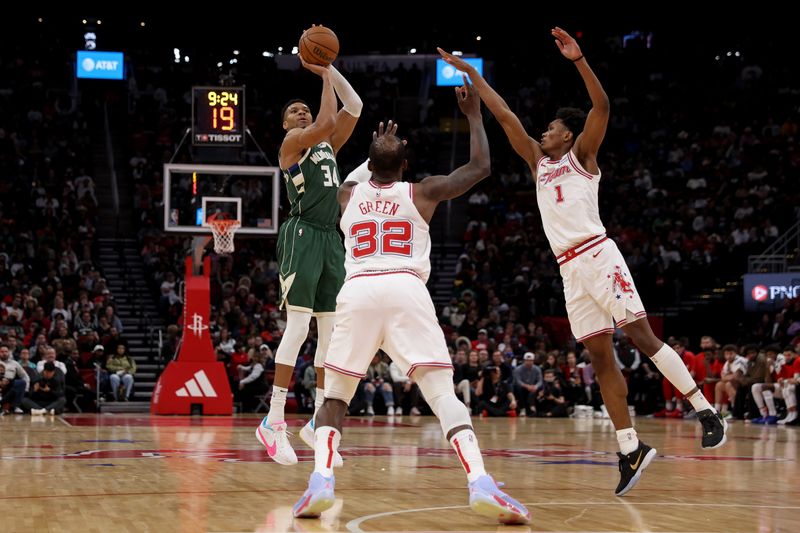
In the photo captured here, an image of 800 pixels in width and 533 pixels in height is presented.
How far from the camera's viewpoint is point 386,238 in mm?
5426

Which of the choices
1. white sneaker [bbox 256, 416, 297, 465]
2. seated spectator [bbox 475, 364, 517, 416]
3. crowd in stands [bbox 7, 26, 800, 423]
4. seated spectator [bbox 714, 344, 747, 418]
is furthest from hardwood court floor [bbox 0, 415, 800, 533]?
crowd in stands [bbox 7, 26, 800, 423]

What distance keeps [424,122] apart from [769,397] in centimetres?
1631

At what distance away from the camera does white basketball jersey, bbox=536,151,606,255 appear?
6.66m

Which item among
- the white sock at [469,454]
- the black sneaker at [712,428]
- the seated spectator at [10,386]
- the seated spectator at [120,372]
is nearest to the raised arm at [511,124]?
the black sneaker at [712,428]

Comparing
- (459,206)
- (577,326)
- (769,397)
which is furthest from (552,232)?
(459,206)

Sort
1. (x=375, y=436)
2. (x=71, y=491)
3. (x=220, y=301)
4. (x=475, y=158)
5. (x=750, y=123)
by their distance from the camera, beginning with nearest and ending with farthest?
(x=475, y=158), (x=71, y=491), (x=375, y=436), (x=220, y=301), (x=750, y=123)

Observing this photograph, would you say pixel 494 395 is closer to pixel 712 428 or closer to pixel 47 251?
pixel 47 251

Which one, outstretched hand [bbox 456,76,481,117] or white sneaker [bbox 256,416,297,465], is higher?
outstretched hand [bbox 456,76,481,117]

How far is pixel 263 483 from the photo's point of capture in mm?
6531

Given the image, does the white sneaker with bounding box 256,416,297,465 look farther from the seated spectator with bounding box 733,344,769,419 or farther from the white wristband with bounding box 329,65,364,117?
the seated spectator with bounding box 733,344,769,419

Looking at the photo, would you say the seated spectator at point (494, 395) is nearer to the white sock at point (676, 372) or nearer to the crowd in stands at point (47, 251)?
the crowd in stands at point (47, 251)

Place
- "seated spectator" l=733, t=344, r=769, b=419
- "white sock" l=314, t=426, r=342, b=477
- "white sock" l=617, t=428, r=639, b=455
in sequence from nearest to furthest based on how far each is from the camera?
"white sock" l=314, t=426, r=342, b=477 < "white sock" l=617, t=428, r=639, b=455 < "seated spectator" l=733, t=344, r=769, b=419

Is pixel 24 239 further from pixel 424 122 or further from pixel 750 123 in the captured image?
pixel 750 123

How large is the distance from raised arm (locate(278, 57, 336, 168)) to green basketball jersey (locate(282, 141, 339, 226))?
0.32ft
